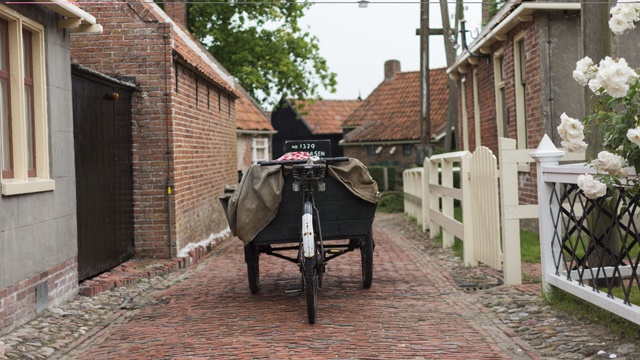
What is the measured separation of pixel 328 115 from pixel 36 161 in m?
43.6

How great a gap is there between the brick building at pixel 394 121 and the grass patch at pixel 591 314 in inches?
1059

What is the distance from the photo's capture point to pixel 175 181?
32.0 feet

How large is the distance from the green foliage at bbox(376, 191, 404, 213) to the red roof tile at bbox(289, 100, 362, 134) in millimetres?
23849

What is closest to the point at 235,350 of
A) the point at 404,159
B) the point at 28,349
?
the point at 28,349

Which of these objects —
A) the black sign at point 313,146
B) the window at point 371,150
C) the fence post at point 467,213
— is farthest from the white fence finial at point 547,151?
the window at point 371,150

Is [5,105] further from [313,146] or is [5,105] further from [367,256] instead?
[313,146]

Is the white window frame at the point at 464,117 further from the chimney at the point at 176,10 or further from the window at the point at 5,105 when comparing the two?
the window at the point at 5,105

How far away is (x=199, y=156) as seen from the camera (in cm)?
1173

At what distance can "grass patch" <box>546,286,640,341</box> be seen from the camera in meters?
4.55

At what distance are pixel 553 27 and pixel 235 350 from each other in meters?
8.17

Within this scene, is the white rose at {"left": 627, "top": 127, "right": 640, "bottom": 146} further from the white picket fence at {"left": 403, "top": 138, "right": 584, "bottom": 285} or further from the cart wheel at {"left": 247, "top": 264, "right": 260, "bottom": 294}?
the cart wheel at {"left": 247, "top": 264, "right": 260, "bottom": 294}

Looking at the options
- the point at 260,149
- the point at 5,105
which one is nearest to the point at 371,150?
the point at 260,149

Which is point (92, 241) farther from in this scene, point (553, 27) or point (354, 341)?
point (553, 27)

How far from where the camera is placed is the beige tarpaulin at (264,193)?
6207 millimetres
